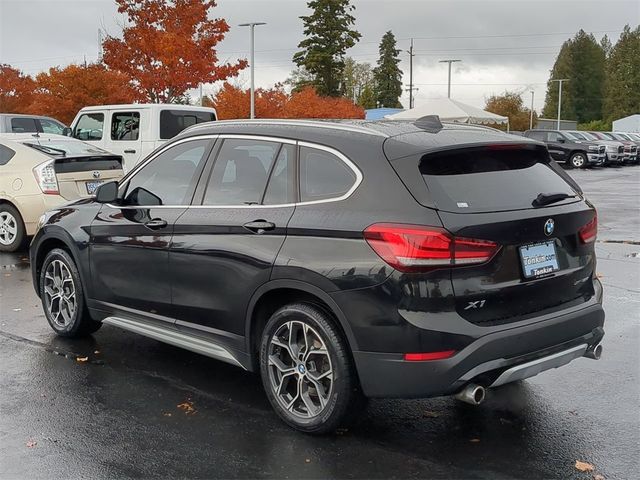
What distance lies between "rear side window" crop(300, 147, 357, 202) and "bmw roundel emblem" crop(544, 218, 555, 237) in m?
1.10

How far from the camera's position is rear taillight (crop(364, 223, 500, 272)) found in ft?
12.1

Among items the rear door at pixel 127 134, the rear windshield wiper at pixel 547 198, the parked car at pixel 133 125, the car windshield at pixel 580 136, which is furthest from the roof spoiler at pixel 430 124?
the car windshield at pixel 580 136

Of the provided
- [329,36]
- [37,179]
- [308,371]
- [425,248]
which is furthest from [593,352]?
[329,36]

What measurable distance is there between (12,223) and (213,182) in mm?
6658

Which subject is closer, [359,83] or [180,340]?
[180,340]

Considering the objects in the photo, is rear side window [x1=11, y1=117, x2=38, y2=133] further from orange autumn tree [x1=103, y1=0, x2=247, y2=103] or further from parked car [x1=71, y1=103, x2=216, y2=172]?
orange autumn tree [x1=103, y1=0, x2=247, y2=103]

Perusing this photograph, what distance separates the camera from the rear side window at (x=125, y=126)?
1452 cm

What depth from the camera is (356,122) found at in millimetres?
4629

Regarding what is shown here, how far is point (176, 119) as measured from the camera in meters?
14.7

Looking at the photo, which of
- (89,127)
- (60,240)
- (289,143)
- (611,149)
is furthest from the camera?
(611,149)

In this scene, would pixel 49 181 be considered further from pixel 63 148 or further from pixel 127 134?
pixel 127 134

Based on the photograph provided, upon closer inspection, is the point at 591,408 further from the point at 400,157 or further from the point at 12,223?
the point at 12,223

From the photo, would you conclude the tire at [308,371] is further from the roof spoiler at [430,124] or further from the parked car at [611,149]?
the parked car at [611,149]

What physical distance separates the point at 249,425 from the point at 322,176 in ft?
5.09
